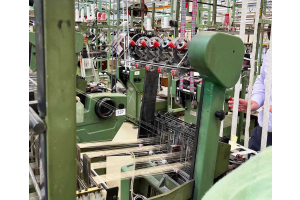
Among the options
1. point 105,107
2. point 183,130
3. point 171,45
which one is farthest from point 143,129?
point 171,45

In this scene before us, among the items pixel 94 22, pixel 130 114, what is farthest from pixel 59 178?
pixel 94 22

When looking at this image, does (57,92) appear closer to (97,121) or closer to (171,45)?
(171,45)

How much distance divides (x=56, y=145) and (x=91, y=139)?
1.73 m

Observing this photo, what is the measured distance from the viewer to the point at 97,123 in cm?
261

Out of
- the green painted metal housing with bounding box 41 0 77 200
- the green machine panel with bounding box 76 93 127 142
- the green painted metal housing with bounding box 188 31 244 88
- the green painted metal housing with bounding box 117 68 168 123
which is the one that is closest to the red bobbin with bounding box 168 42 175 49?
the green painted metal housing with bounding box 188 31 244 88

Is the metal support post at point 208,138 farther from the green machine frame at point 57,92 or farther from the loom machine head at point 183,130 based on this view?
the green machine frame at point 57,92

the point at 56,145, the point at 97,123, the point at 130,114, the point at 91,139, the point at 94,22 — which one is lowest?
the point at 130,114

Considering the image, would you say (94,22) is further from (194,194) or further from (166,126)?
(194,194)

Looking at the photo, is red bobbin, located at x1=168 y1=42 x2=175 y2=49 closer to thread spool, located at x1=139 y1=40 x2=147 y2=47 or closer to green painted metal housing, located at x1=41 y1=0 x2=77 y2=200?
Answer: thread spool, located at x1=139 y1=40 x2=147 y2=47

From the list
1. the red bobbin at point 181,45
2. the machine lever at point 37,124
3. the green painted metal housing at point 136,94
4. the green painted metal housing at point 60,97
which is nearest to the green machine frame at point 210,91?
the red bobbin at point 181,45

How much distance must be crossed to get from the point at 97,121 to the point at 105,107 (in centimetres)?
17

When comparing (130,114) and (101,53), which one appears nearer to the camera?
(130,114)

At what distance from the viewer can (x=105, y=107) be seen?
2568mm

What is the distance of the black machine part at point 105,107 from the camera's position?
8.24ft
